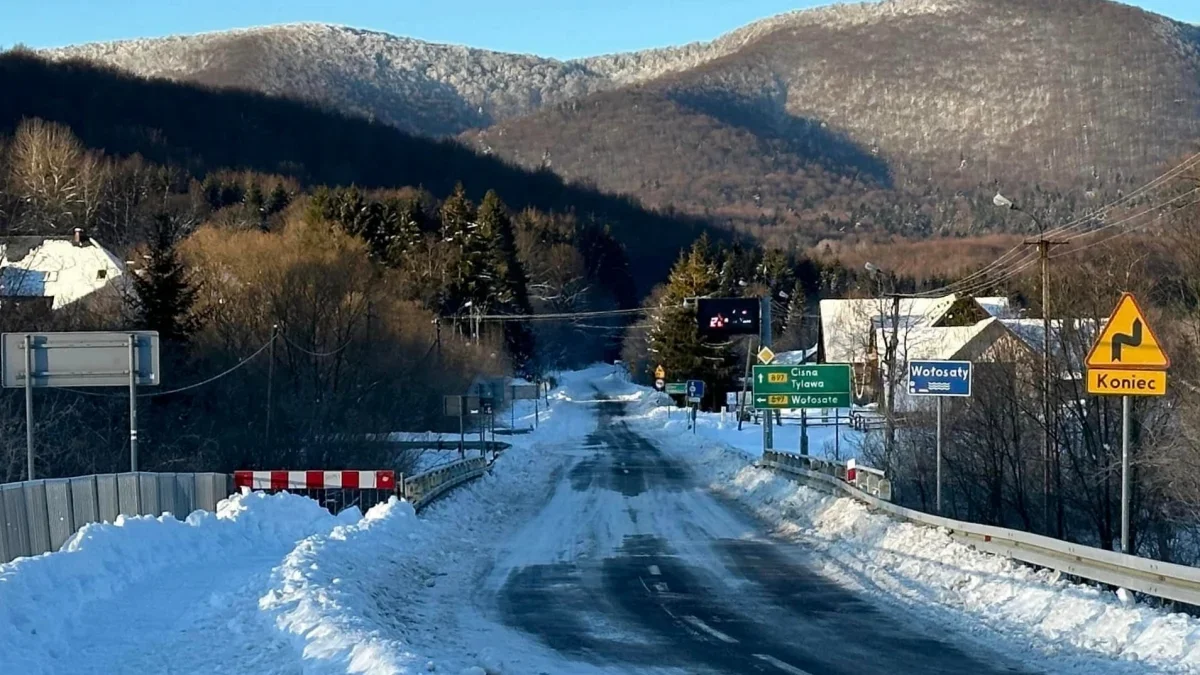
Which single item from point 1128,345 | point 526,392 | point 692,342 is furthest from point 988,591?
point 692,342

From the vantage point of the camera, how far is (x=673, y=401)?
95.2m

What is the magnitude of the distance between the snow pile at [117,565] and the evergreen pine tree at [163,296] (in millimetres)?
34959

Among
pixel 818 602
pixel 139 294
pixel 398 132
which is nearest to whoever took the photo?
pixel 818 602

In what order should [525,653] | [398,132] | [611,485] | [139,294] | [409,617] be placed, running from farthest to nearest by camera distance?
[398,132], [139,294], [611,485], [409,617], [525,653]

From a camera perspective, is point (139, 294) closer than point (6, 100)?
Yes

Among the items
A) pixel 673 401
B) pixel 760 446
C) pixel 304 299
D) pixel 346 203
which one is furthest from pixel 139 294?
pixel 673 401

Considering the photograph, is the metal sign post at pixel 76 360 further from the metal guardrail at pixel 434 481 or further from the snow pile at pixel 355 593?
the metal guardrail at pixel 434 481

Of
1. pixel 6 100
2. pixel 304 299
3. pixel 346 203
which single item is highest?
pixel 6 100

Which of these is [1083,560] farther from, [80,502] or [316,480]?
[316,480]

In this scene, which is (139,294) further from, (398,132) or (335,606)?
(398,132)

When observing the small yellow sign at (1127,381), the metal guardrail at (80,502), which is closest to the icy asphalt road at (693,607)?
the small yellow sign at (1127,381)

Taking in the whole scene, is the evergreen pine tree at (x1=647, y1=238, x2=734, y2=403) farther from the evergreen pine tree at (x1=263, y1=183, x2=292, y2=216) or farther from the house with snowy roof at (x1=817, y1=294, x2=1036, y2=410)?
the evergreen pine tree at (x1=263, y1=183, x2=292, y2=216)

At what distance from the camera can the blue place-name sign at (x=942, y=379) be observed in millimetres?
22953

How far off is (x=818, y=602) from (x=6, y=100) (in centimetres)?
12604
